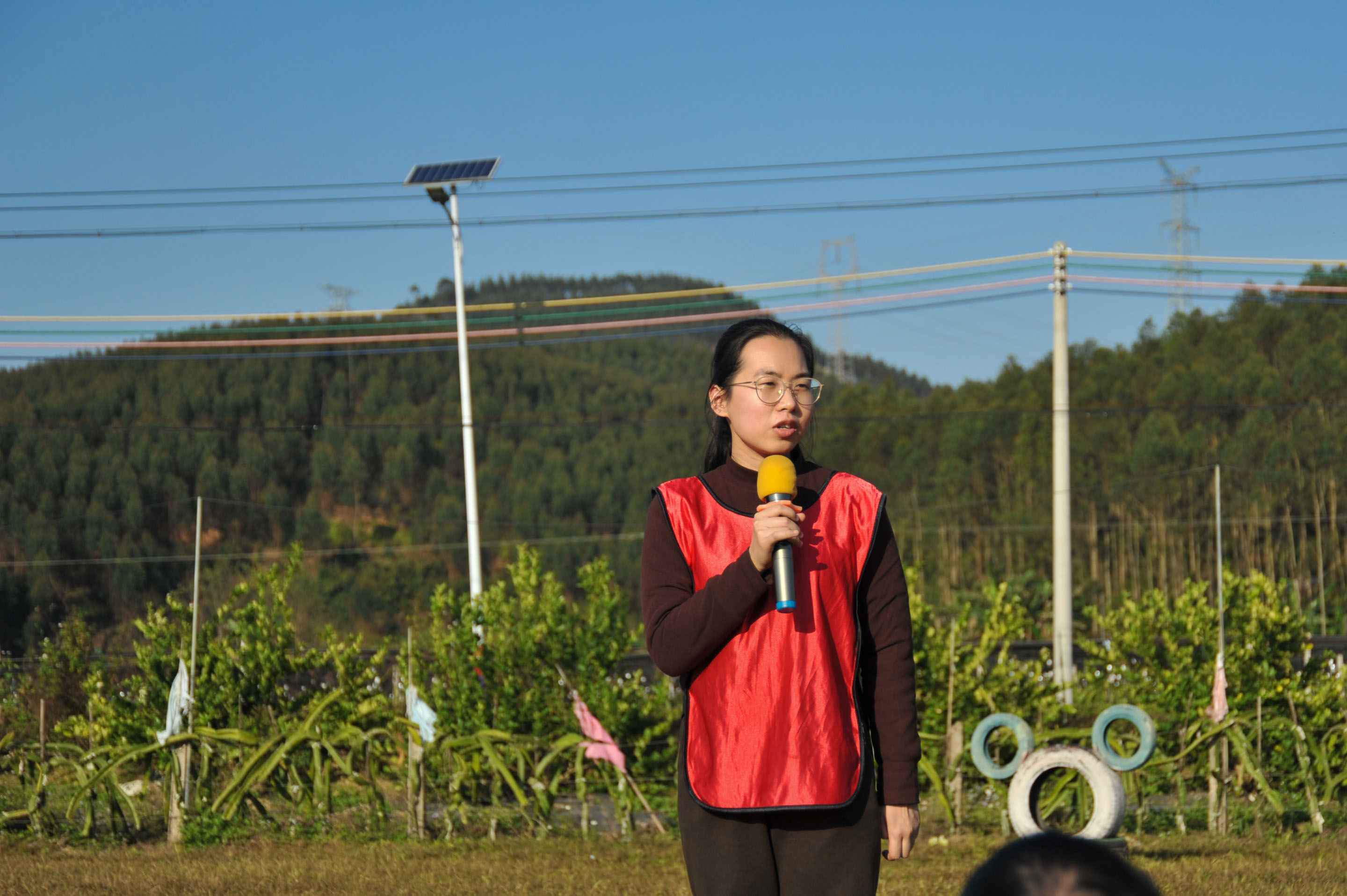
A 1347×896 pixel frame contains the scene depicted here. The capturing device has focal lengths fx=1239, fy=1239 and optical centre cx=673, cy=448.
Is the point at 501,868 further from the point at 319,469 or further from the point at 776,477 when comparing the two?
the point at 319,469

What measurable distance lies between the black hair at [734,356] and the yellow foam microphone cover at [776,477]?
0.19 meters

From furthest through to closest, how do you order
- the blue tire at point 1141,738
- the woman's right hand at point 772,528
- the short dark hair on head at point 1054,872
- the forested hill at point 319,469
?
the forested hill at point 319,469 → the blue tire at point 1141,738 → the woman's right hand at point 772,528 → the short dark hair on head at point 1054,872

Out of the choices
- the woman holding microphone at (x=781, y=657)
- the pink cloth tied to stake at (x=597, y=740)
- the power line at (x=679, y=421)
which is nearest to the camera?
the woman holding microphone at (x=781, y=657)

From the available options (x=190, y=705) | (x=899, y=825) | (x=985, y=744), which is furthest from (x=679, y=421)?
(x=899, y=825)

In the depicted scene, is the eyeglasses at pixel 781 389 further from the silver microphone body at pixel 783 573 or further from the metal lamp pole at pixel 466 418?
the metal lamp pole at pixel 466 418

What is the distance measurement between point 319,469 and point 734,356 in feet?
211

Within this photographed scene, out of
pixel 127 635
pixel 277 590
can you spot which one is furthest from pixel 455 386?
pixel 277 590

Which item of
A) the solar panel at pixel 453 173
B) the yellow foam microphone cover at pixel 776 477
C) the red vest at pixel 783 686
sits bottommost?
the red vest at pixel 783 686

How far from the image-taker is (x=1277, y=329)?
4394cm

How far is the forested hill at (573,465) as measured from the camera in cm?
3772

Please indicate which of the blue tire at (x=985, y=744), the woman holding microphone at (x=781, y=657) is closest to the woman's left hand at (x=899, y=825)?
the woman holding microphone at (x=781, y=657)

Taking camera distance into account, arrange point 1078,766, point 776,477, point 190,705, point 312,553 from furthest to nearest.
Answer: point 312,553 < point 190,705 < point 1078,766 < point 776,477

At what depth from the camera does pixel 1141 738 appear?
4.87 meters

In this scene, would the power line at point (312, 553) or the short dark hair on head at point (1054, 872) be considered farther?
the power line at point (312, 553)
